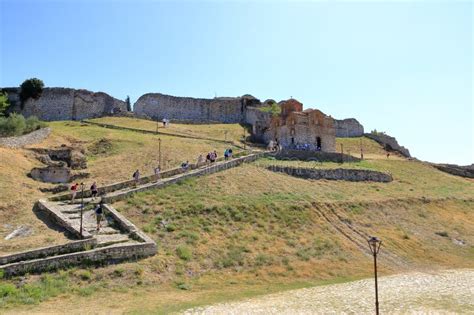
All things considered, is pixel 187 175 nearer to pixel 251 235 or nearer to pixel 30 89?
pixel 251 235

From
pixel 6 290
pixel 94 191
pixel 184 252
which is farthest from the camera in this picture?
pixel 94 191

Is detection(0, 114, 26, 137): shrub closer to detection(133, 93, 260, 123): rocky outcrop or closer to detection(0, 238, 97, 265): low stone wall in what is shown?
detection(133, 93, 260, 123): rocky outcrop

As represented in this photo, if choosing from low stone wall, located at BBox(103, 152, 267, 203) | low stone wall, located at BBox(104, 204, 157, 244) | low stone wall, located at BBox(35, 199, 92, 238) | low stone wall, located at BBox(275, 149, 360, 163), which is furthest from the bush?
low stone wall, located at BBox(275, 149, 360, 163)

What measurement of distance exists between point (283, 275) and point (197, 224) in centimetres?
515

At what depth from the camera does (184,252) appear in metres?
19.0

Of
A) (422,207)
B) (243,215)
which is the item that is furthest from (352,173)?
(243,215)

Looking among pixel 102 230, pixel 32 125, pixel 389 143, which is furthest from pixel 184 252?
pixel 389 143

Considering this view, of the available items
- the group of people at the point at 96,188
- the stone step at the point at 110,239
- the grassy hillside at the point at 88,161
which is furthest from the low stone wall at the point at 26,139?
the stone step at the point at 110,239

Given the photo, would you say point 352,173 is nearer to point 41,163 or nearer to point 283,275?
point 283,275

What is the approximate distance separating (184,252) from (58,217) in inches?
230

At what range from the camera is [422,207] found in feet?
102

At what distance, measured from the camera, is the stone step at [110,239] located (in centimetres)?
1780

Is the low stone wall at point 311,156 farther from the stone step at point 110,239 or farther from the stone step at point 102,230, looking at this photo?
the stone step at point 110,239

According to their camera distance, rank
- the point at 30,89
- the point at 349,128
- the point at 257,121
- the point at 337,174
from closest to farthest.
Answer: the point at 337,174 → the point at 30,89 → the point at 257,121 → the point at 349,128
